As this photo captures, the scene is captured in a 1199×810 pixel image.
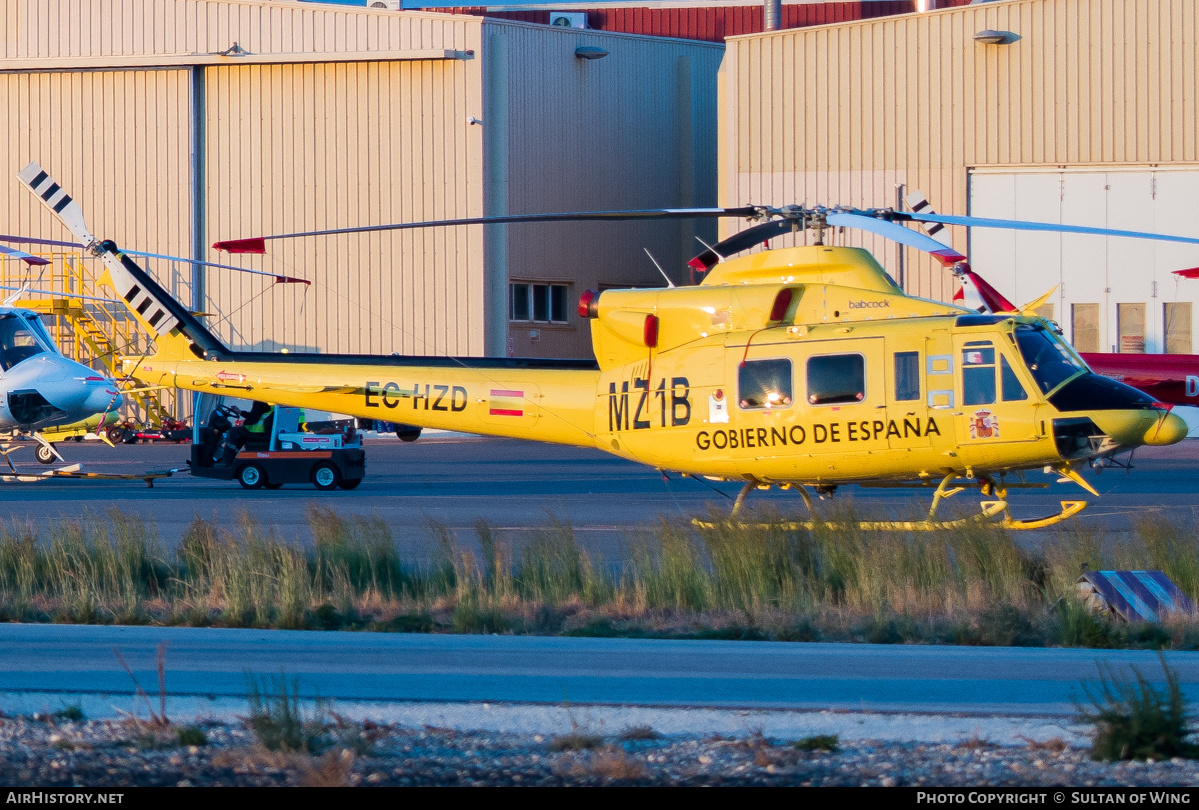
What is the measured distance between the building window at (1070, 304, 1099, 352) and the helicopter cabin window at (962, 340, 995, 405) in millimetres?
23080

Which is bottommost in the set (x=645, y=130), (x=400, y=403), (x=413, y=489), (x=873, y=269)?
(x=413, y=489)

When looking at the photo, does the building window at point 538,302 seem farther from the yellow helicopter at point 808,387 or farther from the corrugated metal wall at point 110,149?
the yellow helicopter at point 808,387

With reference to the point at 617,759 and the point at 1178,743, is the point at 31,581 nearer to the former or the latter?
the point at 617,759

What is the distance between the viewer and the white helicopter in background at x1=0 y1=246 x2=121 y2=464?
70.4 ft

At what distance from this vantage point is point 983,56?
34125 millimetres

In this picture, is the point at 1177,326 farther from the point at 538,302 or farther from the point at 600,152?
the point at 538,302

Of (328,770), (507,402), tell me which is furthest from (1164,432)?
(328,770)

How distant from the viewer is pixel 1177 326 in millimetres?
33688

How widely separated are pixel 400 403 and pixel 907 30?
78.6ft

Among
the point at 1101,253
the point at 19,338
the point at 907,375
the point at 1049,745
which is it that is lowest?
the point at 1049,745

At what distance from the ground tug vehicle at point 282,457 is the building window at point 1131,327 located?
20.7 m

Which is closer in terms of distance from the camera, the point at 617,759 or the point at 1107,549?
the point at 617,759

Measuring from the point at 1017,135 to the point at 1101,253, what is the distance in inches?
143

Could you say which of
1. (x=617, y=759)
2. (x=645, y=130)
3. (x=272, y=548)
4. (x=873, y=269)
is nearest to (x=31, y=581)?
(x=272, y=548)
